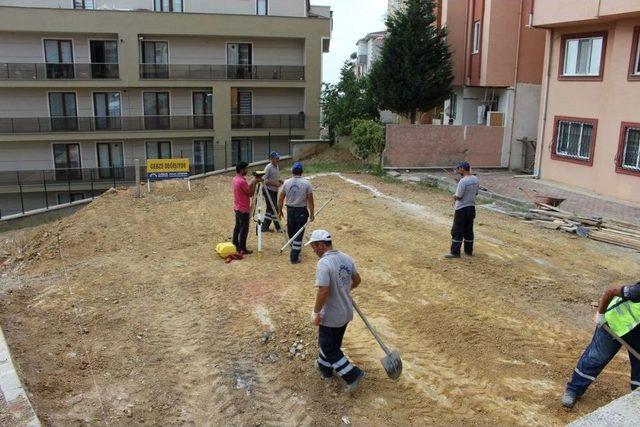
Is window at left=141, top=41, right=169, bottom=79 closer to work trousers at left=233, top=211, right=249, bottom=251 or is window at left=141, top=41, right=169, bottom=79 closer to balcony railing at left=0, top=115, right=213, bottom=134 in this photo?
balcony railing at left=0, top=115, right=213, bottom=134

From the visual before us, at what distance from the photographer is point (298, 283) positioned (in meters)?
9.23

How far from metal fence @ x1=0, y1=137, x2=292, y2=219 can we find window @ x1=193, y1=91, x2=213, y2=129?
1234 millimetres

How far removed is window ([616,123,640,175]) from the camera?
16.9m

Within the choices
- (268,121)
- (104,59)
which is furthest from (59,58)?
(268,121)

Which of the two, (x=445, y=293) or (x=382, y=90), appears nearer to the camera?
(x=445, y=293)

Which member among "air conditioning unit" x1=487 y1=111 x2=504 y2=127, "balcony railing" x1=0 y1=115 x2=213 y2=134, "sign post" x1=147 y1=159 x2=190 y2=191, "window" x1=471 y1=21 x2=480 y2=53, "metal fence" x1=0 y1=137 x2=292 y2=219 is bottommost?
"metal fence" x1=0 y1=137 x2=292 y2=219

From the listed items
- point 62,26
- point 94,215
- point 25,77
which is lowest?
point 94,215

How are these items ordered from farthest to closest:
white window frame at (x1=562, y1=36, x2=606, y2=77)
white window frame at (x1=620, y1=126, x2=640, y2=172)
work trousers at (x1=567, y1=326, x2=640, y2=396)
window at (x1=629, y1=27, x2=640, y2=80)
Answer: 1. white window frame at (x1=562, y1=36, x2=606, y2=77)
2. white window frame at (x1=620, y1=126, x2=640, y2=172)
3. window at (x1=629, y1=27, x2=640, y2=80)
4. work trousers at (x1=567, y1=326, x2=640, y2=396)

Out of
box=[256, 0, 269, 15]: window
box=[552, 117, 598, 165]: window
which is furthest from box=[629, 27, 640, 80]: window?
box=[256, 0, 269, 15]: window

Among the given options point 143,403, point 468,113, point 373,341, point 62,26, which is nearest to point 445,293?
point 373,341

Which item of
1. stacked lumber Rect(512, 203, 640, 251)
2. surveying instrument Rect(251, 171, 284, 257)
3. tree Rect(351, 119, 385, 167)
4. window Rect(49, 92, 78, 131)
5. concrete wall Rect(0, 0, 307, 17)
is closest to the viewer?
surveying instrument Rect(251, 171, 284, 257)

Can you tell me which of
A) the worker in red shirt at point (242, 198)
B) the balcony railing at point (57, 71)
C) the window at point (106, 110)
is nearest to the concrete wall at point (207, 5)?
the balcony railing at point (57, 71)

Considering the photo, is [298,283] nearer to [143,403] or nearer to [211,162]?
[143,403]

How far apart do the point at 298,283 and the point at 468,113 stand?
2018cm
